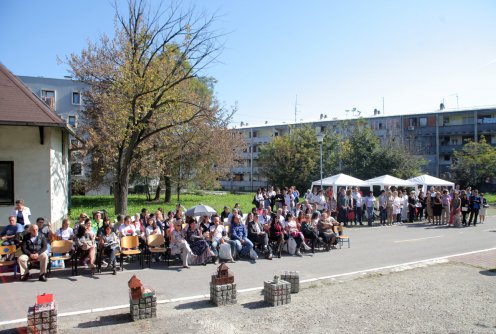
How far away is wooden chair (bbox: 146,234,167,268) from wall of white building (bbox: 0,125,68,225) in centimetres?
595

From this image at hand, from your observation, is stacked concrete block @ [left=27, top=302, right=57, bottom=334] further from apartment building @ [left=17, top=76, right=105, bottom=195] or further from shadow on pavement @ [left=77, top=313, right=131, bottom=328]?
apartment building @ [left=17, top=76, right=105, bottom=195]

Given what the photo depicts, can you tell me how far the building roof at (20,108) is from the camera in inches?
548

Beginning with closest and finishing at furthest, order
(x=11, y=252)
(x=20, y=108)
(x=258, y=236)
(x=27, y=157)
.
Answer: (x=11, y=252) < (x=258, y=236) < (x=20, y=108) < (x=27, y=157)

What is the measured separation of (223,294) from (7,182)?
11411mm

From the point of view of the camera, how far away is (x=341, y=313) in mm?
7355

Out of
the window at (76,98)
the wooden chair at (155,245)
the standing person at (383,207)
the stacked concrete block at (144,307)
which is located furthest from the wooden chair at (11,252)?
the window at (76,98)

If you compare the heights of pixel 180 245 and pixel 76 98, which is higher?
pixel 76 98

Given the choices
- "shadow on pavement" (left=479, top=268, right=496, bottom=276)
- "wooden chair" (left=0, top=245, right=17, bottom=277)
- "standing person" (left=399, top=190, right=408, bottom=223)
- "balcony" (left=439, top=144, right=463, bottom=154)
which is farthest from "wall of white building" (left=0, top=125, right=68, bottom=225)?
"balcony" (left=439, top=144, right=463, bottom=154)

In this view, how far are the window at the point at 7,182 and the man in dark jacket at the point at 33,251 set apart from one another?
5.84 meters

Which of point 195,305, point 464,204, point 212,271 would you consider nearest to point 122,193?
point 212,271

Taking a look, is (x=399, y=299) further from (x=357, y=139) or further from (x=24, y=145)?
(x=357, y=139)

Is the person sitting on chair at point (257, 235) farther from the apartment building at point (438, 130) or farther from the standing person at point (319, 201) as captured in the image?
the apartment building at point (438, 130)

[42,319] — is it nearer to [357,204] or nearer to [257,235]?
[257,235]

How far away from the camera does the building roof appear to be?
1392cm
